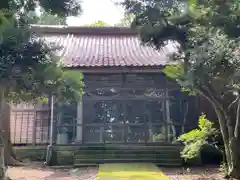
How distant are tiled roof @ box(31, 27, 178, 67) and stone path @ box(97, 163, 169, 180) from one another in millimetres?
2863

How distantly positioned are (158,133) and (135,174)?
2.98m

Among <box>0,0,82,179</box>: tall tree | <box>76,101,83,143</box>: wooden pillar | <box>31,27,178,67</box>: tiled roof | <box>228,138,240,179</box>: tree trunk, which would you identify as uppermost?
<box>31,27,178,67</box>: tiled roof

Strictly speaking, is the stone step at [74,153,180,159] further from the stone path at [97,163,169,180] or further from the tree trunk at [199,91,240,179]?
the tree trunk at [199,91,240,179]

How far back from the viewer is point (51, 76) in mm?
4426

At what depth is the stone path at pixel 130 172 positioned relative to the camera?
5988 mm

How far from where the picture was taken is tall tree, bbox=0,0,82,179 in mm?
4047

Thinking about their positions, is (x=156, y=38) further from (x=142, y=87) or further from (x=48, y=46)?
(x=142, y=87)

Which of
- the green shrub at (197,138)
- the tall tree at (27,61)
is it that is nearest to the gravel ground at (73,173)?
the green shrub at (197,138)

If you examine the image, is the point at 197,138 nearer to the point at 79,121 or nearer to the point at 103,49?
the point at 79,121

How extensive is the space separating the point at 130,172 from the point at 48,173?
6.77 ft

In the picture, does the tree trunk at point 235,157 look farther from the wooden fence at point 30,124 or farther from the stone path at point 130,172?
the wooden fence at point 30,124

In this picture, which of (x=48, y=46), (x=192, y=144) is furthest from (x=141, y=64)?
(x=48, y=46)

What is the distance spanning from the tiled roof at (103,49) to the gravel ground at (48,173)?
109 inches

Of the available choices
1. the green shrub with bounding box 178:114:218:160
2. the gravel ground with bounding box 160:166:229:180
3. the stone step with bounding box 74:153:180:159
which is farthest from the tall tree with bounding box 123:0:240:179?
the stone step with bounding box 74:153:180:159
